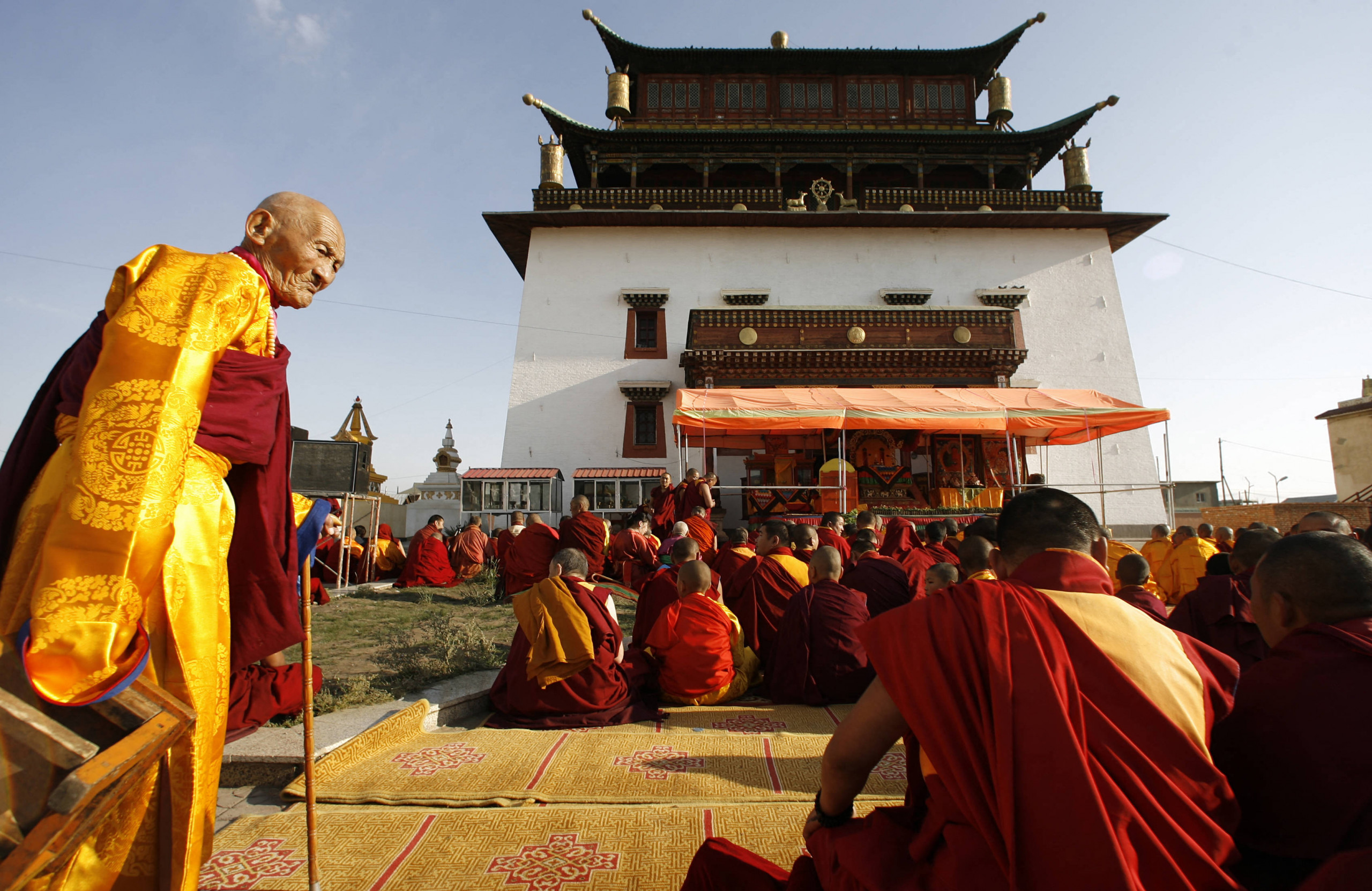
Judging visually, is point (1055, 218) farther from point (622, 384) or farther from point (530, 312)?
point (530, 312)

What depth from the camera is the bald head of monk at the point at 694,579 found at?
4539mm

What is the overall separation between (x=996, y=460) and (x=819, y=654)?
37.6 ft

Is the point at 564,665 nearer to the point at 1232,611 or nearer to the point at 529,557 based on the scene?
the point at 1232,611

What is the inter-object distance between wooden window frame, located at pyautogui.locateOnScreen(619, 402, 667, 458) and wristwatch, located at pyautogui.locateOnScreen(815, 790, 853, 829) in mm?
16094

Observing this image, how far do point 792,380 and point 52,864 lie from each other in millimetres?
15151

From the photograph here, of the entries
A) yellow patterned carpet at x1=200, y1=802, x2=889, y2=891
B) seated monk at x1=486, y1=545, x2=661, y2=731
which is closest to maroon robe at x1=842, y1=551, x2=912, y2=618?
seated monk at x1=486, y1=545, x2=661, y2=731

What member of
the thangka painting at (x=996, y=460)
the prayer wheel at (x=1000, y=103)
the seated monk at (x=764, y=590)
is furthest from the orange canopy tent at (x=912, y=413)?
the prayer wheel at (x=1000, y=103)

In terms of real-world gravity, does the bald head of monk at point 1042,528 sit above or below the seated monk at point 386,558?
above

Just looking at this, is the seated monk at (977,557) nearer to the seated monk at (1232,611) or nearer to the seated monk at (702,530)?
the seated monk at (1232,611)

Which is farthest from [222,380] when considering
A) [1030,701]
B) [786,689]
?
[786,689]

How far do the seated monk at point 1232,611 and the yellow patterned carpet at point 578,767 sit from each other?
6.45 feet

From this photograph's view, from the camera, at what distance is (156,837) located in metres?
1.32

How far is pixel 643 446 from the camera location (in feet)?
58.3

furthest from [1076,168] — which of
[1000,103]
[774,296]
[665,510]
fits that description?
[665,510]
